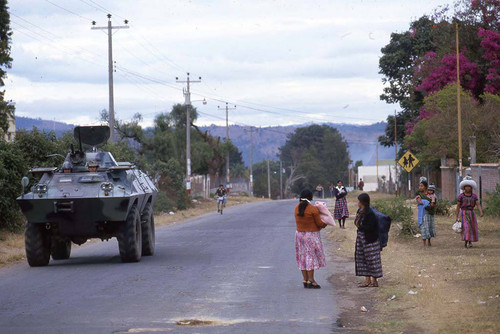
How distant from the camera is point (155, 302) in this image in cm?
1120

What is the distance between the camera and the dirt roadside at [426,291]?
9.33 meters

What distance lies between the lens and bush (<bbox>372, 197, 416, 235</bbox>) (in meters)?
22.4

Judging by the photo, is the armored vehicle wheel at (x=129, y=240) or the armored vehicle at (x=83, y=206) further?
the armored vehicle wheel at (x=129, y=240)

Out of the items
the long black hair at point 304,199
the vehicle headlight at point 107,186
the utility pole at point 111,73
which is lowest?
the long black hair at point 304,199

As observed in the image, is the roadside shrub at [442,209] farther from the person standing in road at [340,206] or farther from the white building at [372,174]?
the white building at [372,174]

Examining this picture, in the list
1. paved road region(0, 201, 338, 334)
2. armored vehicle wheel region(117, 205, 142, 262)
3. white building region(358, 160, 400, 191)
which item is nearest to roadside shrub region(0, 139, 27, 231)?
paved road region(0, 201, 338, 334)

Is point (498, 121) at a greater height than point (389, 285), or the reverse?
point (498, 121)

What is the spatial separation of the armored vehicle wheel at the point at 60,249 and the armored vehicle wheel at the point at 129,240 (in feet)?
6.93

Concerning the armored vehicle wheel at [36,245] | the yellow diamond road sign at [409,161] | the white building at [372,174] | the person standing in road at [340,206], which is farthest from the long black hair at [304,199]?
the white building at [372,174]

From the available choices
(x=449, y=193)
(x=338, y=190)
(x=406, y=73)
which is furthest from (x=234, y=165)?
(x=338, y=190)

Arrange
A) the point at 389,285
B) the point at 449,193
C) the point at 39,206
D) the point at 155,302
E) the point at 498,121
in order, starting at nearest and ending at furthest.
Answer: the point at 155,302 < the point at 389,285 < the point at 39,206 < the point at 498,121 < the point at 449,193

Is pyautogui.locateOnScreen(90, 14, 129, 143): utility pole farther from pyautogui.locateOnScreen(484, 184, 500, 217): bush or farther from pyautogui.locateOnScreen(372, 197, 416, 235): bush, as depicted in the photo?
pyautogui.locateOnScreen(484, 184, 500, 217): bush

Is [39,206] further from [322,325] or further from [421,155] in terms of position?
[421,155]

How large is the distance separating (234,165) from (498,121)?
108 m
